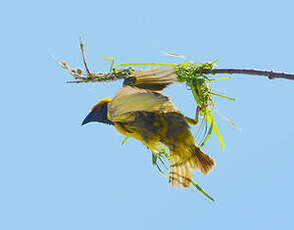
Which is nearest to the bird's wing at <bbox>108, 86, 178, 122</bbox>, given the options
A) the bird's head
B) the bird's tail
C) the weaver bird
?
the weaver bird

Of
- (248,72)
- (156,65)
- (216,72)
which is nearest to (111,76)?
(156,65)

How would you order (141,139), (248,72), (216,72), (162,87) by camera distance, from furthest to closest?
(141,139)
(162,87)
(216,72)
(248,72)

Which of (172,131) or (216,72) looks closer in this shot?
(216,72)

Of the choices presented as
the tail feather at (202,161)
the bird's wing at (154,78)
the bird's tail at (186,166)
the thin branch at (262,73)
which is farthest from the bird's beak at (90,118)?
the thin branch at (262,73)

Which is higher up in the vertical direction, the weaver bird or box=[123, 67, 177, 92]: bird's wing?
box=[123, 67, 177, 92]: bird's wing

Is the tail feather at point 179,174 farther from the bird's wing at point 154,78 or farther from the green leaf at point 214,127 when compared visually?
the bird's wing at point 154,78

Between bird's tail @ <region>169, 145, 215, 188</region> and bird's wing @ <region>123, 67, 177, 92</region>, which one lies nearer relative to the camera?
bird's wing @ <region>123, 67, 177, 92</region>

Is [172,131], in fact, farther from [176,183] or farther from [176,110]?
[176,183]

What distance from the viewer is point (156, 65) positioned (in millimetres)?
3281

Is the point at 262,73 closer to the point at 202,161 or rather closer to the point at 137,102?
the point at 137,102

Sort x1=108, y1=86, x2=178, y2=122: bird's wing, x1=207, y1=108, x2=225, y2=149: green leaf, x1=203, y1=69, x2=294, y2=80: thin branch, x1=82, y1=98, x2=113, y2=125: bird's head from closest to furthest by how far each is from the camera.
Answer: x1=203, y1=69, x2=294, y2=80: thin branch, x1=108, y1=86, x2=178, y2=122: bird's wing, x1=207, y1=108, x2=225, y2=149: green leaf, x1=82, y1=98, x2=113, y2=125: bird's head

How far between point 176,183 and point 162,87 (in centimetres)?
81

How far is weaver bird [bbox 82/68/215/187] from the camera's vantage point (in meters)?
3.25

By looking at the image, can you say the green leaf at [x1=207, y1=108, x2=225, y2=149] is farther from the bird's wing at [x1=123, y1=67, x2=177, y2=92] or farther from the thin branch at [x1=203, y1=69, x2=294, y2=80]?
the thin branch at [x1=203, y1=69, x2=294, y2=80]
